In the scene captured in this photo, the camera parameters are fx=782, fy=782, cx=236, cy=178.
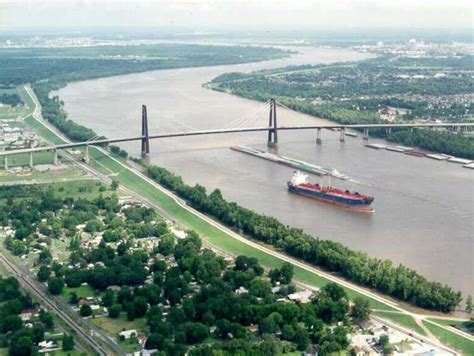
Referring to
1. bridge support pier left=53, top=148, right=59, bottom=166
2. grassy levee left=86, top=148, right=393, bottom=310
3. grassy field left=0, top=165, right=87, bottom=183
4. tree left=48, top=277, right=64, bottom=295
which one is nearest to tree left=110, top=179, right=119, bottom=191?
grassy levee left=86, top=148, right=393, bottom=310

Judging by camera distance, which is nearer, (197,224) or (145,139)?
(197,224)

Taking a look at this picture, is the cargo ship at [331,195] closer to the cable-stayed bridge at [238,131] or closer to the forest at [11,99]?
the cable-stayed bridge at [238,131]

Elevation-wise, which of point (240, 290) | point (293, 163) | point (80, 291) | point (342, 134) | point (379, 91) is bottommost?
point (80, 291)

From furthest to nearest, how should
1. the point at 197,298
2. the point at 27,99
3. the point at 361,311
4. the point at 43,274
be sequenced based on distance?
the point at 27,99 → the point at 43,274 → the point at 197,298 → the point at 361,311

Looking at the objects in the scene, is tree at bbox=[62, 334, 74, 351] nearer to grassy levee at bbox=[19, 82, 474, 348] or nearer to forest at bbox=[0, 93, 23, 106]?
grassy levee at bbox=[19, 82, 474, 348]

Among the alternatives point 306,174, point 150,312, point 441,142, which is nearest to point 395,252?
point 150,312

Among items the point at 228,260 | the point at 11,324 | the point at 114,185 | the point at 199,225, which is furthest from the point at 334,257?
the point at 114,185

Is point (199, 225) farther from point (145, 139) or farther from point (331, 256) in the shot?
point (145, 139)
